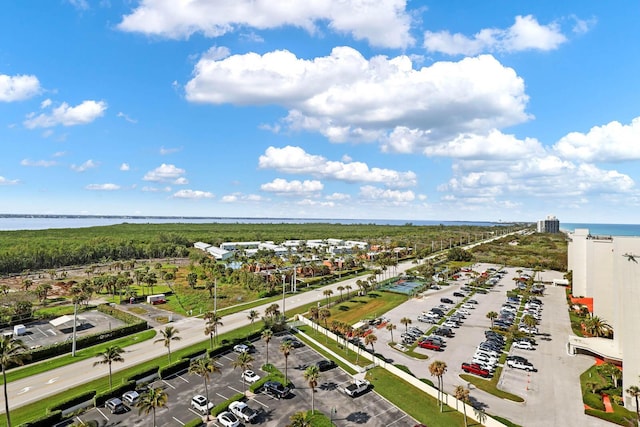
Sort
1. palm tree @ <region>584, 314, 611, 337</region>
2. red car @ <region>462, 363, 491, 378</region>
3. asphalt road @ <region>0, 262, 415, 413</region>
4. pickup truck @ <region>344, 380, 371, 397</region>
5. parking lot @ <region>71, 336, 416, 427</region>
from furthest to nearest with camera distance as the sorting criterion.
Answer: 1. palm tree @ <region>584, 314, 611, 337</region>
2. red car @ <region>462, 363, 491, 378</region>
3. asphalt road @ <region>0, 262, 415, 413</region>
4. pickup truck @ <region>344, 380, 371, 397</region>
5. parking lot @ <region>71, 336, 416, 427</region>

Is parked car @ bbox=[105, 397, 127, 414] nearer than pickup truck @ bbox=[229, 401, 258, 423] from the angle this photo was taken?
No

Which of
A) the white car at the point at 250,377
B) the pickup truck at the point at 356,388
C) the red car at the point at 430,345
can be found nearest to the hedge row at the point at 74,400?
the white car at the point at 250,377

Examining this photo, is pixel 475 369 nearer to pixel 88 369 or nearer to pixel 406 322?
pixel 406 322

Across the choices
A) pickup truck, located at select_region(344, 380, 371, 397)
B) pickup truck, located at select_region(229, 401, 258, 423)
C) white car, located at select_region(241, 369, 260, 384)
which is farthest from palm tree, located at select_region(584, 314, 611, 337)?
pickup truck, located at select_region(229, 401, 258, 423)

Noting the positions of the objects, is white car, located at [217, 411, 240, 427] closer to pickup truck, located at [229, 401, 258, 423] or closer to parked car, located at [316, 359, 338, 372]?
pickup truck, located at [229, 401, 258, 423]

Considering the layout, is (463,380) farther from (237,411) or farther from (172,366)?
(172,366)

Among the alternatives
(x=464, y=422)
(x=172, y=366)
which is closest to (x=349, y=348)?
(x=464, y=422)

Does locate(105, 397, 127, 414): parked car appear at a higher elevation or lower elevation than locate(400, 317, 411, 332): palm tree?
lower
